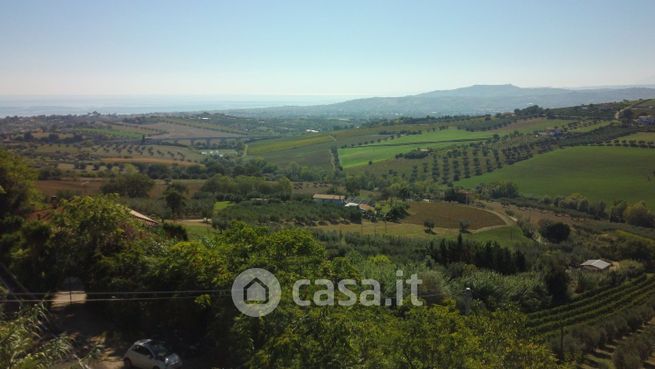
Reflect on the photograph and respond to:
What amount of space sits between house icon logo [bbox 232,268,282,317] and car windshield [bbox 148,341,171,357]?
2073 mm

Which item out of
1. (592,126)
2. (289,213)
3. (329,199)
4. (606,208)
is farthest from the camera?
(592,126)

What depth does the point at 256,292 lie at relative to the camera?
1131 centimetres

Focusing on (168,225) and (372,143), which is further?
(372,143)

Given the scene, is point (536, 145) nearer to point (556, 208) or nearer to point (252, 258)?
point (556, 208)

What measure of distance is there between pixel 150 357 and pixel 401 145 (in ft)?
286

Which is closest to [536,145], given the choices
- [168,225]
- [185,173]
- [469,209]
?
[469,209]

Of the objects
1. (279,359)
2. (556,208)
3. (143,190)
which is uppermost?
(279,359)

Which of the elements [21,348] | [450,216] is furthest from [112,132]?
[21,348]

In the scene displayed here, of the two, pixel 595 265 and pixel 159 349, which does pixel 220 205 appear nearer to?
pixel 595 265

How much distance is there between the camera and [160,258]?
555 inches

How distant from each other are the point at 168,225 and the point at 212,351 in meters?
8.74

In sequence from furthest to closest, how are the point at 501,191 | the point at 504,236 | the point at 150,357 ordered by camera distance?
the point at 501,191, the point at 504,236, the point at 150,357

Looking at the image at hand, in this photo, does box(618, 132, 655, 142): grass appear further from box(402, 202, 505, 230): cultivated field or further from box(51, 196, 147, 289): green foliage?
box(51, 196, 147, 289): green foliage

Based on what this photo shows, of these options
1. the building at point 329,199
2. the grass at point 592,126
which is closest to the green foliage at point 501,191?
the building at point 329,199
